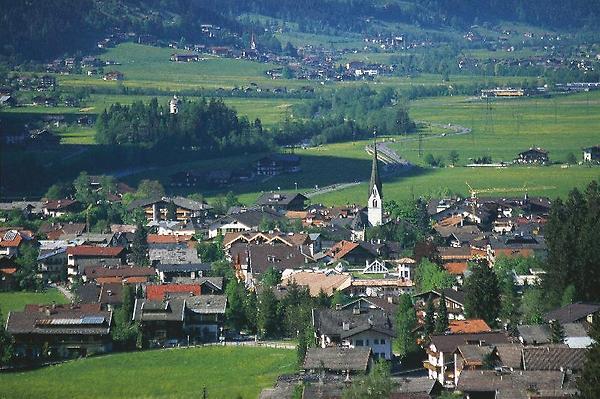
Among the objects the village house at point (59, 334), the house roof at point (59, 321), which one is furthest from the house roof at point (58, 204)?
the village house at point (59, 334)

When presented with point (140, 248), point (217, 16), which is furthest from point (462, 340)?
point (217, 16)

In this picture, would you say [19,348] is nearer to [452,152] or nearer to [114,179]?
[114,179]

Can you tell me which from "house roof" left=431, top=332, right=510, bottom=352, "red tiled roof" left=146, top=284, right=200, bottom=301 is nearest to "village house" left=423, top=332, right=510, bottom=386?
"house roof" left=431, top=332, right=510, bottom=352

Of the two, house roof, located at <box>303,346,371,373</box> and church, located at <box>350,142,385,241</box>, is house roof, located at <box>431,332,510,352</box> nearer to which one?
house roof, located at <box>303,346,371,373</box>

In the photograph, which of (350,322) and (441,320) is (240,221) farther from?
(441,320)

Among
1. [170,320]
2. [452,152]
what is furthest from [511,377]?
[452,152]

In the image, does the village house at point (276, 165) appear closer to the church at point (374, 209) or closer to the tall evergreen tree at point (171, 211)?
the tall evergreen tree at point (171, 211)
